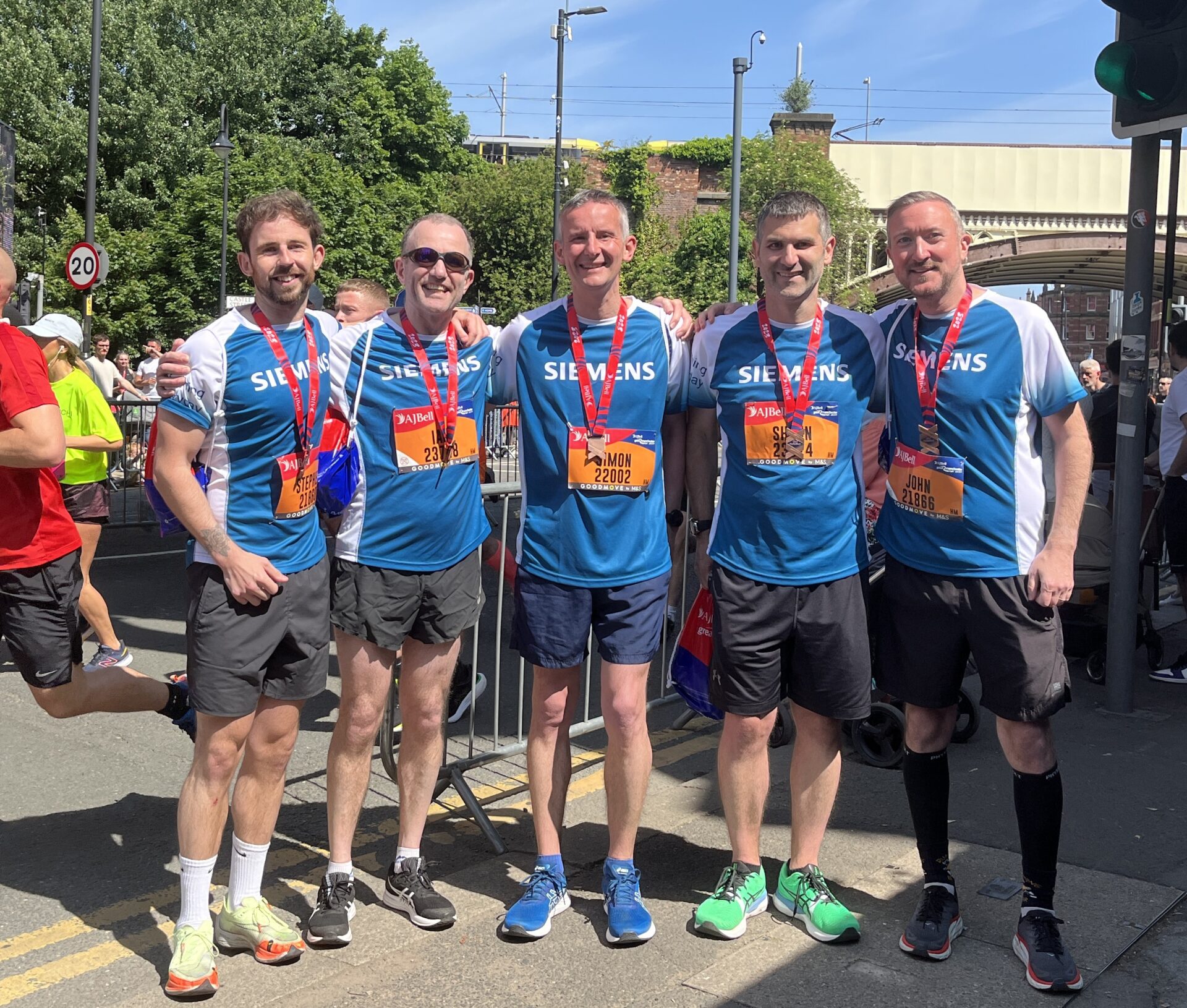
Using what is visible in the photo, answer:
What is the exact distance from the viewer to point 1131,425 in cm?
658

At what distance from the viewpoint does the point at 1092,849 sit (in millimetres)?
4543

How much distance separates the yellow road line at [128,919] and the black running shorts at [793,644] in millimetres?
704

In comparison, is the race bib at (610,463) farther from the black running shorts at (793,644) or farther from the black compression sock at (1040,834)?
the black compression sock at (1040,834)

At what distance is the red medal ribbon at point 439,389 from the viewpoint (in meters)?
3.86

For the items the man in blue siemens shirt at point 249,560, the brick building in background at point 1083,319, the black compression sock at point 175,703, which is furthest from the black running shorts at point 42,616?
the brick building in background at point 1083,319

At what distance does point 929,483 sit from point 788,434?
0.44 metres

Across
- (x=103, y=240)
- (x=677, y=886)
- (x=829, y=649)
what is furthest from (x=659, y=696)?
(x=103, y=240)

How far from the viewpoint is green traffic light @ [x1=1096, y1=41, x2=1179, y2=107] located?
5949mm

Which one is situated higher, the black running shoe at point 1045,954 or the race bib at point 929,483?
the race bib at point 929,483

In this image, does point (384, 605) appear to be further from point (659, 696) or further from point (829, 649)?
point (659, 696)

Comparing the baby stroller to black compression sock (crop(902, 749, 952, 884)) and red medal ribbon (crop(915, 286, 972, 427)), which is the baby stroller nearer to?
black compression sock (crop(902, 749, 952, 884))

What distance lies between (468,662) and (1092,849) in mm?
2867

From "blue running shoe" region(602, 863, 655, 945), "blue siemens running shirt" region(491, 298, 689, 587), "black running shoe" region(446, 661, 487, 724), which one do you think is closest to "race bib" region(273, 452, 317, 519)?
"blue siemens running shirt" region(491, 298, 689, 587)

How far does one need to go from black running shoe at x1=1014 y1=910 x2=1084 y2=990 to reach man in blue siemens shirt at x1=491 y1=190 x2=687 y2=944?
42.6 inches
